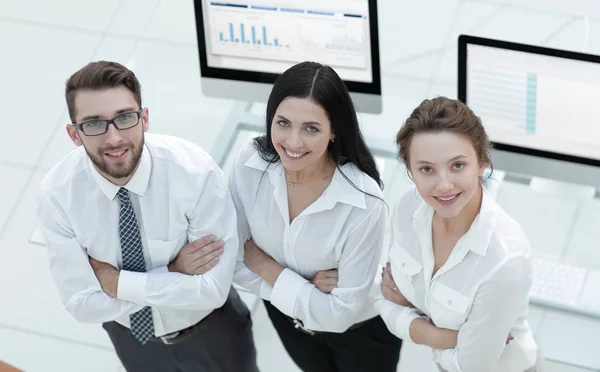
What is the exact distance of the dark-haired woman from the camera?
8.27 feet

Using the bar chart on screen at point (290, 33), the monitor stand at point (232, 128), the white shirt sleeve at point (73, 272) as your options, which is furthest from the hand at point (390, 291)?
the monitor stand at point (232, 128)

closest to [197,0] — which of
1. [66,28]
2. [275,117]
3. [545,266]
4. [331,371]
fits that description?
[275,117]

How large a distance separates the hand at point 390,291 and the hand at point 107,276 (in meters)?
0.71

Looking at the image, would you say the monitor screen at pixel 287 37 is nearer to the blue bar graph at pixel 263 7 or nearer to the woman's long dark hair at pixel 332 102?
the blue bar graph at pixel 263 7

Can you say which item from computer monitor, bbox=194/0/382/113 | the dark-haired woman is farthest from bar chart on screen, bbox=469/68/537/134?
the dark-haired woman

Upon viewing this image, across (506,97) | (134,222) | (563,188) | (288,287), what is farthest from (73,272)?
(563,188)

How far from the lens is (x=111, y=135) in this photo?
2506 millimetres

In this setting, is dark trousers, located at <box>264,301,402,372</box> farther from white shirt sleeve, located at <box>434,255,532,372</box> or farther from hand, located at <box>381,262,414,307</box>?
white shirt sleeve, located at <box>434,255,532,372</box>

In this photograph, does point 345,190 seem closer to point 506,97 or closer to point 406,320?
point 406,320

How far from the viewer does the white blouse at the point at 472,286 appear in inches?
91.7

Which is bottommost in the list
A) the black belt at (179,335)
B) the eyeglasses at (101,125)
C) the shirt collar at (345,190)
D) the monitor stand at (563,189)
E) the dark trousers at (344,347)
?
the dark trousers at (344,347)

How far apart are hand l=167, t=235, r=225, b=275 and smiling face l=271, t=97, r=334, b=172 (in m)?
0.31

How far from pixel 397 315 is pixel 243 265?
1.56 feet

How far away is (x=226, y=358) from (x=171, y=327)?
0.81 ft
